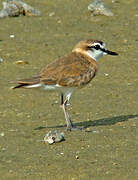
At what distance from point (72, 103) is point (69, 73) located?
1491 millimetres

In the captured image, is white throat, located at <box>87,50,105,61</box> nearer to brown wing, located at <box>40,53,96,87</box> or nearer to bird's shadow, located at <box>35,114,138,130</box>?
brown wing, located at <box>40,53,96,87</box>

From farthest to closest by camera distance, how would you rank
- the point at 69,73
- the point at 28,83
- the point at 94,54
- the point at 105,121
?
1. the point at 94,54
2. the point at 105,121
3. the point at 69,73
4. the point at 28,83

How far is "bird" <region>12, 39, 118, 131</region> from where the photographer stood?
8.28 metres

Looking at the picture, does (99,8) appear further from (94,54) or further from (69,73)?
(69,73)

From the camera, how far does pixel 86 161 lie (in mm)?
7215

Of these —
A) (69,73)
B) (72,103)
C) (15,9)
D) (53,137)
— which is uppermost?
(69,73)

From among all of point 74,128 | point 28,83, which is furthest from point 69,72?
point 74,128

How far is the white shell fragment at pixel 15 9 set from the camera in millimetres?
14586

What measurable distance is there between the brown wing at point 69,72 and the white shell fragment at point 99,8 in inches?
236

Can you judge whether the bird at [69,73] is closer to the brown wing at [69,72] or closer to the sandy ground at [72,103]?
the brown wing at [69,72]

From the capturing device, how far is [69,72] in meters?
8.49

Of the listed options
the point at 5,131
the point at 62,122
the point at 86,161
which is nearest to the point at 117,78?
the point at 62,122

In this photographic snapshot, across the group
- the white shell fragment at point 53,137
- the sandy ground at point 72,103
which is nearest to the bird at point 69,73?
the sandy ground at point 72,103

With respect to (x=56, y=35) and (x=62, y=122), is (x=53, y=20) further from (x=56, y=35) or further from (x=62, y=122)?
(x=62, y=122)
